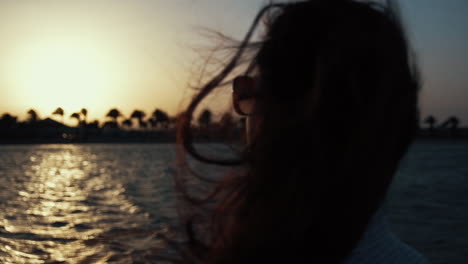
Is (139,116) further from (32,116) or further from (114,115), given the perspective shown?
(32,116)

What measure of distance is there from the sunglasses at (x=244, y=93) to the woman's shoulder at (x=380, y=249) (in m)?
0.38

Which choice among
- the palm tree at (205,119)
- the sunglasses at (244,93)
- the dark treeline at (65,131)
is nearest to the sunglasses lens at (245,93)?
the sunglasses at (244,93)

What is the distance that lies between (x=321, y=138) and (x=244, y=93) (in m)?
0.24

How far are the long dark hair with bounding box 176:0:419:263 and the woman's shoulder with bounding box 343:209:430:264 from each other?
59 millimetres

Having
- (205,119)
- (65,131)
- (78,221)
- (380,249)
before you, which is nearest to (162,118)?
(205,119)

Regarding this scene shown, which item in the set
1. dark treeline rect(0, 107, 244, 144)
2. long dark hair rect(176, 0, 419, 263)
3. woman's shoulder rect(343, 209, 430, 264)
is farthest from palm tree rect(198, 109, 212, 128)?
dark treeline rect(0, 107, 244, 144)

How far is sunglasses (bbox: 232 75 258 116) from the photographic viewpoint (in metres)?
1.06

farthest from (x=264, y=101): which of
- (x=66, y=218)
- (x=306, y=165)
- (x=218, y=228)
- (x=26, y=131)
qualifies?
(x=26, y=131)

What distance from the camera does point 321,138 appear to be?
91 cm

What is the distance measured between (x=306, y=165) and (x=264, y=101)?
181 millimetres

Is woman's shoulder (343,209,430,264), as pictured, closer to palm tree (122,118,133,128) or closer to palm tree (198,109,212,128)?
palm tree (198,109,212,128)

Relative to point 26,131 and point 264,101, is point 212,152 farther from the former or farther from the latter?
point 26,131

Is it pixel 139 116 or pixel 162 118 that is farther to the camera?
pixel 139 116

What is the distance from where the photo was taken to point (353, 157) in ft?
2.95
